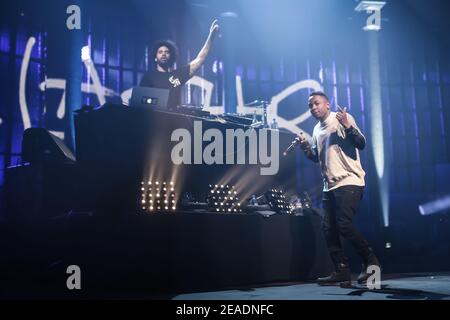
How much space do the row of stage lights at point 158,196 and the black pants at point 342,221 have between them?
144cm

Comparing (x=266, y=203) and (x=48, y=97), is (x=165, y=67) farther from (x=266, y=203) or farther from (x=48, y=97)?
(x=48, y=97)

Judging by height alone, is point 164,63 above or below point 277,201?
above

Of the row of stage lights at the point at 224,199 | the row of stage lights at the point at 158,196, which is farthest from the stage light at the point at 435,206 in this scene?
the row of stage lights at the point at 158,196

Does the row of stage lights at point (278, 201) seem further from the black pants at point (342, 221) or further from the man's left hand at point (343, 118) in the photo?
the man's left hand at point (343, 118)

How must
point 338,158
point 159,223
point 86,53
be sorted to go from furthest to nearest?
point 86,53, point 338,158, point 159,223

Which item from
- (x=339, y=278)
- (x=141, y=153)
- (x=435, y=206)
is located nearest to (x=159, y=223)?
(x=141, y=153)

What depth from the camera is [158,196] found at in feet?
13.9

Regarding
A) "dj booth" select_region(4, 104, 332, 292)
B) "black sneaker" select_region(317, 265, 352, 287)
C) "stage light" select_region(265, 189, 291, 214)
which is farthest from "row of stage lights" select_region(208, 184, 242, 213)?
"black sneaker" select_region(317, 265, 352, 287)

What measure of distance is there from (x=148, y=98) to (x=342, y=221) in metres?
2.08

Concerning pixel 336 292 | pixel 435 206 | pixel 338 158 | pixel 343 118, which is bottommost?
pixel 336 292

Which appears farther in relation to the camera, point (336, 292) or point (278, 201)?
point (278, 201)

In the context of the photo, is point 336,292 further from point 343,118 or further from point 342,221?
point 343,118

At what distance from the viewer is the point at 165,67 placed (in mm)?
5207
